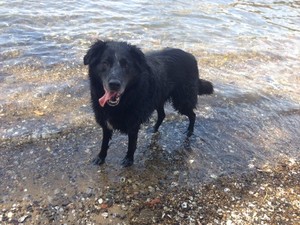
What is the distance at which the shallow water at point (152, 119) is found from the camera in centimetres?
511

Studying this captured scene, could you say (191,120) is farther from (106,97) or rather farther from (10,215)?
(10,215)

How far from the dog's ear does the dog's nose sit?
523 millimetres

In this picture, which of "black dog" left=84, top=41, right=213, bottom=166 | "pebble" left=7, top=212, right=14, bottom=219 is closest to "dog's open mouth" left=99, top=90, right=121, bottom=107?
"black dog" left=84, top=41, right=213, bottom=166

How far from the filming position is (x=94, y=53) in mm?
4379

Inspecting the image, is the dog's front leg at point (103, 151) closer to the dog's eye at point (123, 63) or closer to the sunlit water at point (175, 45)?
the sunlit water at point (175, 45)

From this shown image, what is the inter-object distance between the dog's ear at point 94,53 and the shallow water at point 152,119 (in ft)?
5.38

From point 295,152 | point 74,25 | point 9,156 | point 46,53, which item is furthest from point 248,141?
point 74,25

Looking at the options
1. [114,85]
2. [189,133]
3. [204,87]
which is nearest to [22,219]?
[114,85]

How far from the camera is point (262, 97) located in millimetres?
7699

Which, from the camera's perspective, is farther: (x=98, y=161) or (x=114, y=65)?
(x=98, y=161)

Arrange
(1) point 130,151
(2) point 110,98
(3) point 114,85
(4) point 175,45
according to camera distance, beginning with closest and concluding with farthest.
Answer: (3) point 114,85 < (2) point 110,98 < (1) point 130,151 < (4) point 175,45

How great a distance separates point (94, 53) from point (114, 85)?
0.63m

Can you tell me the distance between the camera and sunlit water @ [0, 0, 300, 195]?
553 centimetres

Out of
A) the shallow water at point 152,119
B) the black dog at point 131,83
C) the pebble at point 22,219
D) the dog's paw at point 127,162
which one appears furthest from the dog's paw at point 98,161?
the pebble at point 22,219
